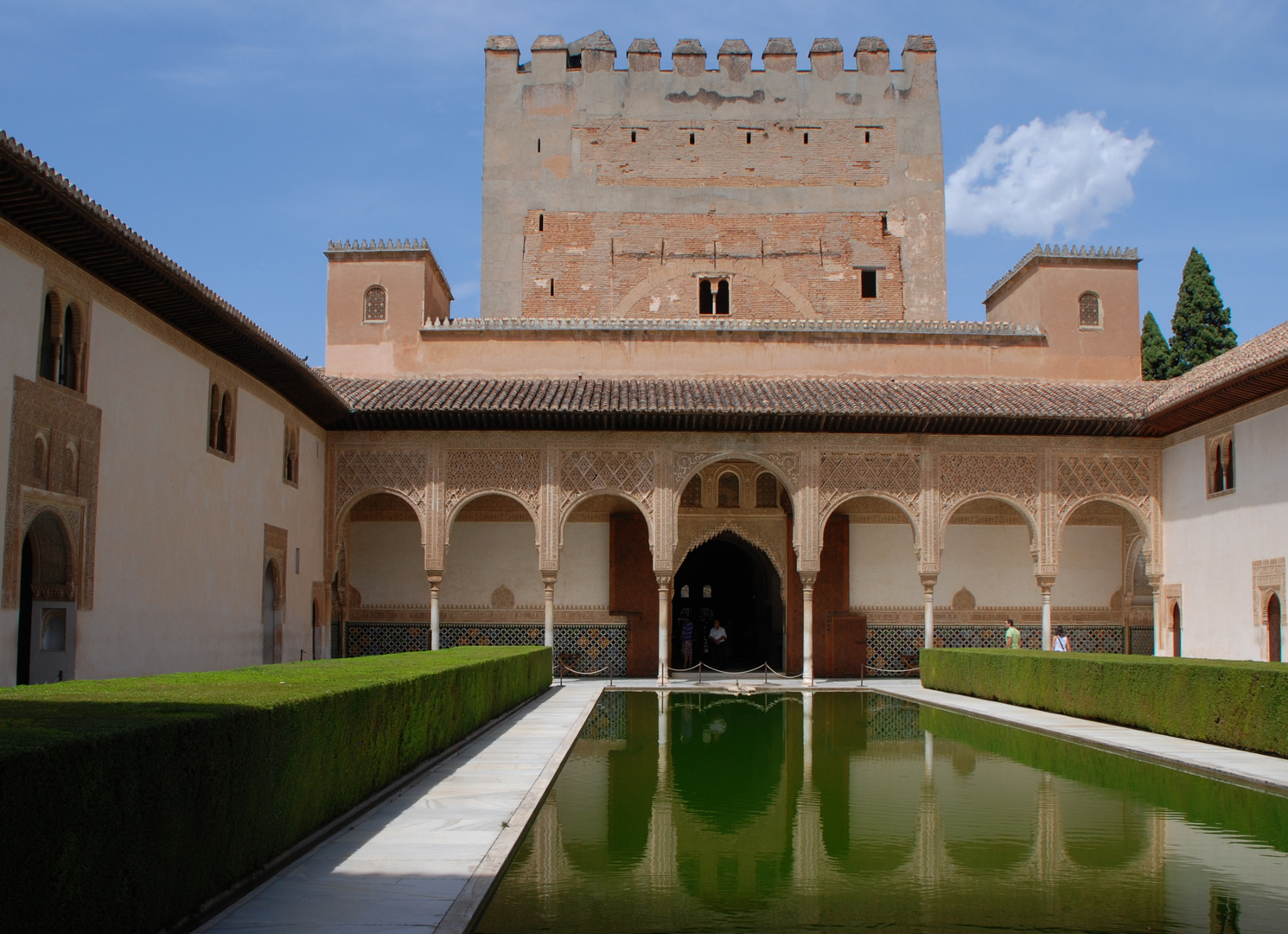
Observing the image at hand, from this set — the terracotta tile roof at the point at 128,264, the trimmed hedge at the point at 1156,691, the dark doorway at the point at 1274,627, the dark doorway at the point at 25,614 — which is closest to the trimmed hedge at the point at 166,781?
the dark doorway at the point at 25,614

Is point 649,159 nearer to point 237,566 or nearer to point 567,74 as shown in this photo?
point 567,74

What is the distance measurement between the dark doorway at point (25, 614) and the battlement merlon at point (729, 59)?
18575mm

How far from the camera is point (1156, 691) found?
36.5 ft

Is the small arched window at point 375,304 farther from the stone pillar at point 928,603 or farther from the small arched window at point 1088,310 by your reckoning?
the small arched window at point 1088,310

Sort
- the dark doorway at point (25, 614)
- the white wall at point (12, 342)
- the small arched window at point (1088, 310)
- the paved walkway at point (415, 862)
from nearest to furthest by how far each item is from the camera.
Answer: the paved walkway at point (415, 862)
the white wall at point (12, 342)
the dark doorway at point (25, 614)
the small arched window at point (1088, 310)

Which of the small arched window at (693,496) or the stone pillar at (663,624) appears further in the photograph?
the small arched window at (693,496)

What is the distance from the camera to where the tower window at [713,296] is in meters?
25.0

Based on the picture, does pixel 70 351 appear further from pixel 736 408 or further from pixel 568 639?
pixel 568 639

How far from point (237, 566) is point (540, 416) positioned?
16.9 ft

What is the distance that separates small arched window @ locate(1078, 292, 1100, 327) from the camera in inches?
815

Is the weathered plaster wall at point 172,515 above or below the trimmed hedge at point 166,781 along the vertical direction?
above

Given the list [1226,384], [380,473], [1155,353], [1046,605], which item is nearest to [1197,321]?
[1155,353]

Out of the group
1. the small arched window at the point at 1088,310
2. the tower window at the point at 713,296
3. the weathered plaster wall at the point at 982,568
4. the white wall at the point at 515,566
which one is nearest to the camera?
the white wall at the point at 515,566

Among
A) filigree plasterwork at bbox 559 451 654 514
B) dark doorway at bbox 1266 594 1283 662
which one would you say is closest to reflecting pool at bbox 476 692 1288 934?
dark doorway at bbox 1266 594 1283 662
